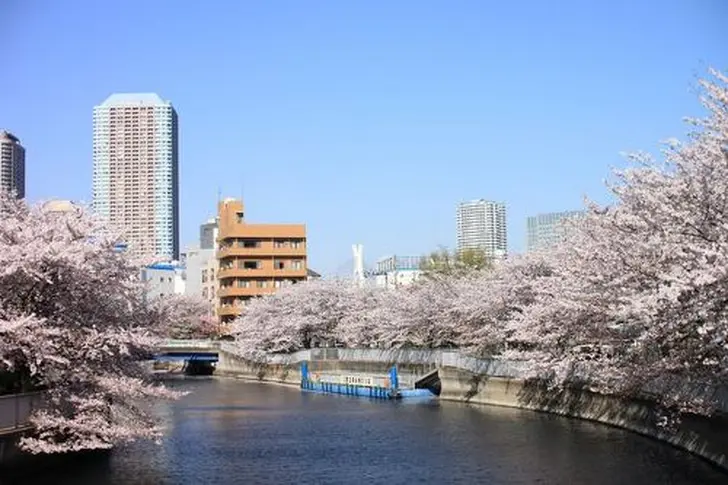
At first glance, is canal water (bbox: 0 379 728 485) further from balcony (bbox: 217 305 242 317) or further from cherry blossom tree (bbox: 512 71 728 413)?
balcony (bbox: 217 305 242 317)

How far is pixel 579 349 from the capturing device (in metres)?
33.0

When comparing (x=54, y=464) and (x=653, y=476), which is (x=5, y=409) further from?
(x=653, y=476)

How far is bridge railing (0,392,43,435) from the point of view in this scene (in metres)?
23.5

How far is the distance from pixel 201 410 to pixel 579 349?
83.7 ft

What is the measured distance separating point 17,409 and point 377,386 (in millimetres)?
35100

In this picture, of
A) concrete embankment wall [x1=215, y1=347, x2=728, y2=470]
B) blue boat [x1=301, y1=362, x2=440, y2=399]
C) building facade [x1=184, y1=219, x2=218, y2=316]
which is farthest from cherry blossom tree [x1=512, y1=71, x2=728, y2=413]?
building facade [x1=184, y1=219, x2=218, y2=316]

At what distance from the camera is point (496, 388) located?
158ft

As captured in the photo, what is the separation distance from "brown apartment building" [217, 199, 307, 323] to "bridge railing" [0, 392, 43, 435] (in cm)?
8630

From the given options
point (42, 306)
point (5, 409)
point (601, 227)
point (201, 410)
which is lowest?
point (201, 410)

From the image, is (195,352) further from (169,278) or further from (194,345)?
(169,278)

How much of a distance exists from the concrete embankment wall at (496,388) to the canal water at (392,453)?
29.2 inches

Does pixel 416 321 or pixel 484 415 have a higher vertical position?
pixel 416 321

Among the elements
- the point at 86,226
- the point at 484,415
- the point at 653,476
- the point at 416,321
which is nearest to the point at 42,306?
the point at 86,226

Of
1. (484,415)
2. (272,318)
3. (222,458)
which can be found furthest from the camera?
(272,318)
